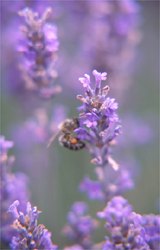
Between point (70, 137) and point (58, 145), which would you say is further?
point (58, 145)

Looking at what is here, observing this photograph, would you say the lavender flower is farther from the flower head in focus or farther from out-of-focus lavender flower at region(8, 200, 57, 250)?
out-of-focus lavender flower at region(8, 200, 57, 250)

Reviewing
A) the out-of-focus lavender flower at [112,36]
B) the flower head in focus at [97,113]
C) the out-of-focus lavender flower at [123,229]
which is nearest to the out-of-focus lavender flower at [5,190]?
the flower head in focus at [97,113]

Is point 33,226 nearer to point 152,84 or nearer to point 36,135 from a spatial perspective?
point 36,135

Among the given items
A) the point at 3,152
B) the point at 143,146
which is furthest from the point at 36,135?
the point at 143,146

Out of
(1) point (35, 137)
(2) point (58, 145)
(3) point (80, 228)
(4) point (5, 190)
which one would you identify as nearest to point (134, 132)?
(2) point (58, 145)

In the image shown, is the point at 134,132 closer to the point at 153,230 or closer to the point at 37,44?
the point at 37,44

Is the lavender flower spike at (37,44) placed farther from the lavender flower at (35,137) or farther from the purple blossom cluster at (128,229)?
the purple blossom cluster at (128,229)

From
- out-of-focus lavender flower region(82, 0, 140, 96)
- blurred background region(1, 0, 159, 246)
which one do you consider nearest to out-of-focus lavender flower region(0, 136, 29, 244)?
blurred background region(1, 0, 159, 246)
